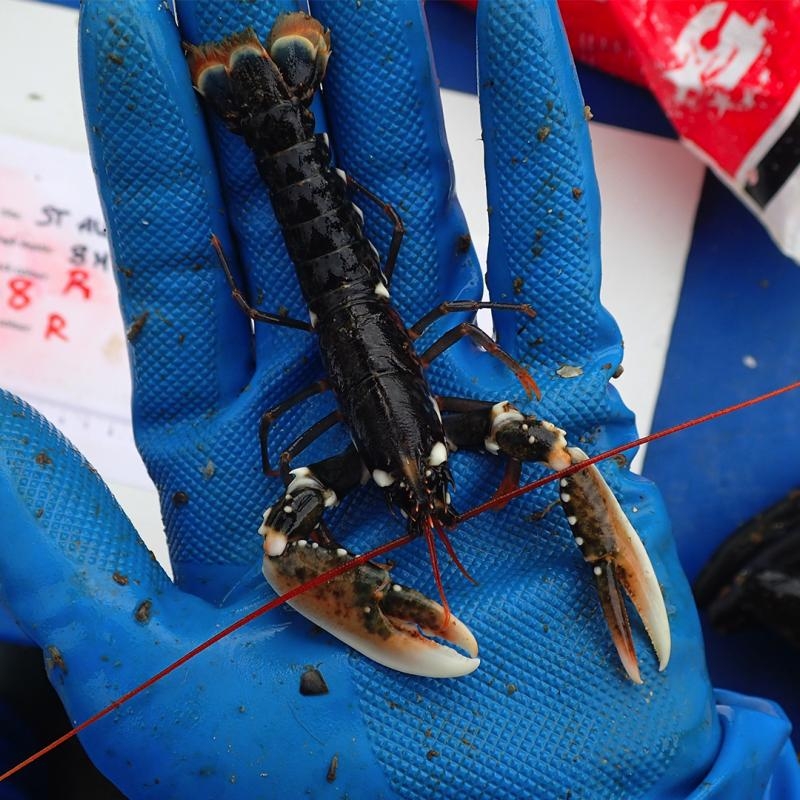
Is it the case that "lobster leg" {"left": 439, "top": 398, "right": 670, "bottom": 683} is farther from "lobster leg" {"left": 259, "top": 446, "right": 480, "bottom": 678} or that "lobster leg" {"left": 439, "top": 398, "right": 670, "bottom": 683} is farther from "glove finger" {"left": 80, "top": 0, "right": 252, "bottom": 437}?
"glove finger" {"left": 80, "top": 0, "right": 252, "bottom": 437}

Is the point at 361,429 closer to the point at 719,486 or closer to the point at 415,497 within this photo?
the point at 415,497

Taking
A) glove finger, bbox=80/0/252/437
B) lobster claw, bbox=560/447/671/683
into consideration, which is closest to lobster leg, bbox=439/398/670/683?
lobster claw, bbox=560/447/671/683

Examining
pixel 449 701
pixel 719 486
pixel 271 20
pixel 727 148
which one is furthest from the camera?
pixel 719 486

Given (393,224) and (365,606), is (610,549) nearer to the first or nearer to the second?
(365,606)

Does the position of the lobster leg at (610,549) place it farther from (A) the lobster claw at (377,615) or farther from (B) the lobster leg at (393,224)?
(B) the lobster leg at (393,224)

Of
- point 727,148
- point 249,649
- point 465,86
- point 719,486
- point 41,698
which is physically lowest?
point 41,698

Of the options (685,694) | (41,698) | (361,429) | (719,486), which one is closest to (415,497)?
(361,429)
